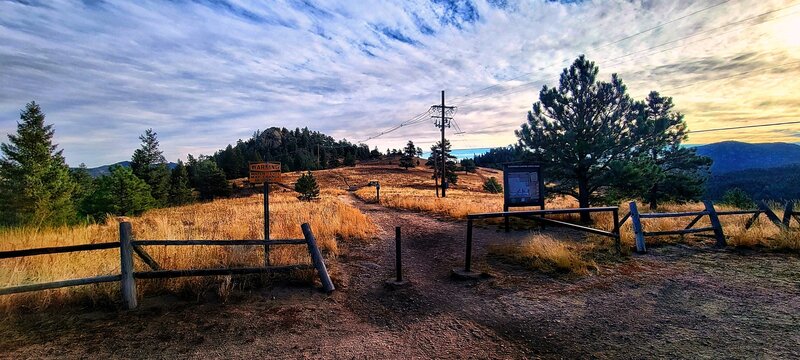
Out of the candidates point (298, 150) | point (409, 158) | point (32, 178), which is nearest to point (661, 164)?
point (32, 178)

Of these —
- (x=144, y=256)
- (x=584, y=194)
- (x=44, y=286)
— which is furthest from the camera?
(x=584, y=194)

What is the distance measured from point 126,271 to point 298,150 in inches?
4047

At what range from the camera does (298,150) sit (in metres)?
103

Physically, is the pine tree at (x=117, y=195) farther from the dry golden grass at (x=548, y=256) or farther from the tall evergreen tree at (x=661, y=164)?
the tall evergreen tree at (x=661, y=164)

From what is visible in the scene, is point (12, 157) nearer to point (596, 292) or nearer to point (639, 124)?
point (596, 292)

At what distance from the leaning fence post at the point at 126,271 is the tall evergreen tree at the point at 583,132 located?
12.9 meters

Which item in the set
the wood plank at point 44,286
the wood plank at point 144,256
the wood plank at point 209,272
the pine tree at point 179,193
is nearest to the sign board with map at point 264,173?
the wood plank at point 209,272

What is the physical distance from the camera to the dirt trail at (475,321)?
3.75 meters

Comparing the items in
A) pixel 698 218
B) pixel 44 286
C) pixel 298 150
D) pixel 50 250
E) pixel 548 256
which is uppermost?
pixel 298 150

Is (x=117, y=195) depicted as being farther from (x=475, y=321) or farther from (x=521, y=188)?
(x=475, y=321)

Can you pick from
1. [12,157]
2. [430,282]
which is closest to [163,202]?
[12,157]

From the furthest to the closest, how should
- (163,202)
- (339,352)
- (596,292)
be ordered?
1. (163,202)
2. (596,292)
3. (339,352)

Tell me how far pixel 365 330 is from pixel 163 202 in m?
44.1

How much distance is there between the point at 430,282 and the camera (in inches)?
248
